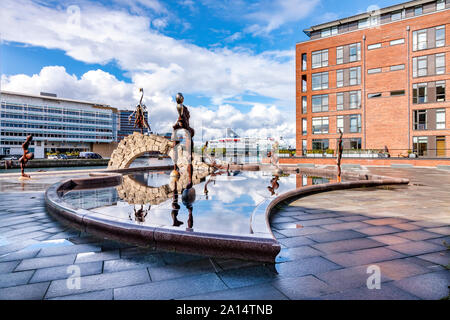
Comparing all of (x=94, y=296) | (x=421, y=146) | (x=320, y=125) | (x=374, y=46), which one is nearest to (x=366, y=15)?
(x=374, y=46)

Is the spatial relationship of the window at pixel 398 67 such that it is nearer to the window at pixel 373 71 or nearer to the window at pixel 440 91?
the window at pixel 373 71

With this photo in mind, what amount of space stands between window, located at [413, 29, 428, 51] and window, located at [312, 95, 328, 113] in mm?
11466

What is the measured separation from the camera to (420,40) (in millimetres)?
32219

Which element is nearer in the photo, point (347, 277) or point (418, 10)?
point (347, 277)

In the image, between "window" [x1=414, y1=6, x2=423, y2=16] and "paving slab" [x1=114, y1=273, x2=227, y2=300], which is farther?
"window" [x1=414, y1=6, x2=423, y2=16]

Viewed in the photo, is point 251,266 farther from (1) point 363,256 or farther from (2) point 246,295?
(1) point 363,256

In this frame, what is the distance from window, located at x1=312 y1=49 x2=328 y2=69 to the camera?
125 feet

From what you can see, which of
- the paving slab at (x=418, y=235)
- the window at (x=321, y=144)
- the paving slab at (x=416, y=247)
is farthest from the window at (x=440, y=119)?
the paving slab at (x=416, y=247)

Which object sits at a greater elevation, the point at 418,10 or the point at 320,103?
the point at 418,10

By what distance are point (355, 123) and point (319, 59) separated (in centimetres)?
1066

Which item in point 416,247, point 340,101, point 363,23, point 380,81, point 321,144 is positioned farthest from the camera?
point 321,144

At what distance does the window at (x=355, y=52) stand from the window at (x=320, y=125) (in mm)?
8618

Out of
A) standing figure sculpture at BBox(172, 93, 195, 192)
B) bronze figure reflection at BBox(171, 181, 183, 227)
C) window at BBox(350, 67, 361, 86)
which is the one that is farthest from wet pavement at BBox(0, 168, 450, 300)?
window at BBox(350, 67, 361, 86)

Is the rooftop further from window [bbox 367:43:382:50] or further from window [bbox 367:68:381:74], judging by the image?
window [bbox 367:68:381:74]
